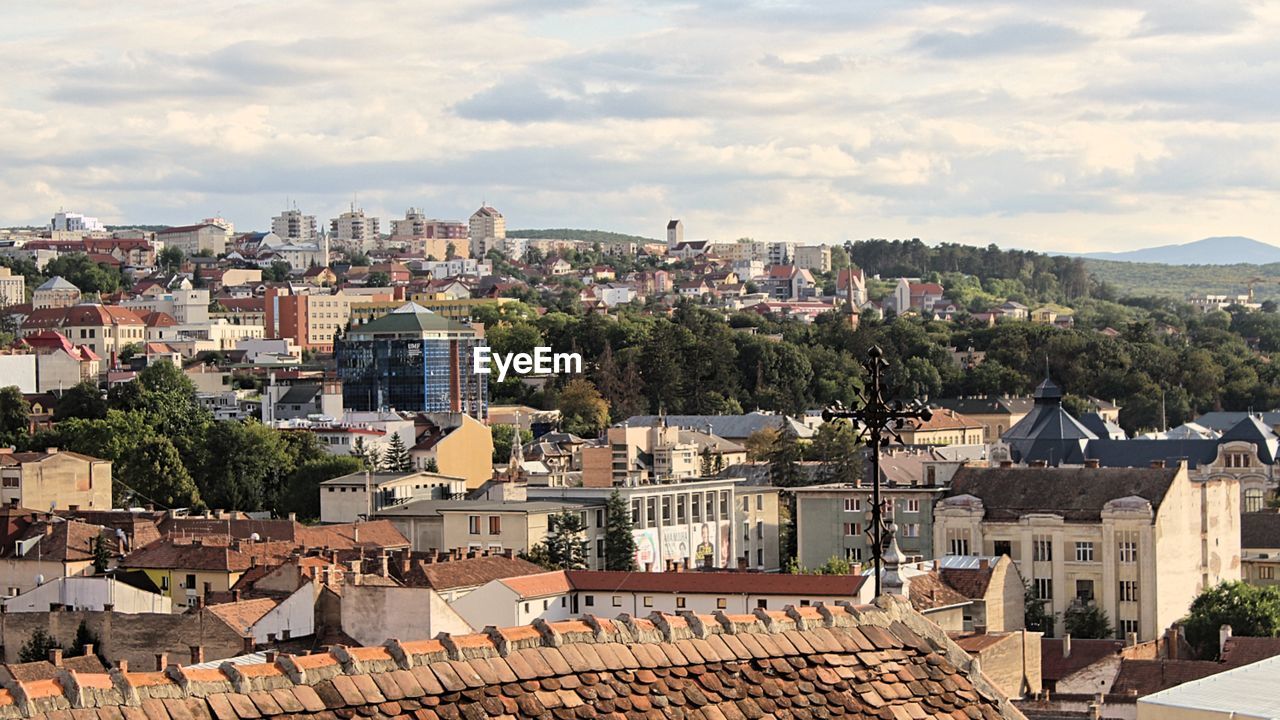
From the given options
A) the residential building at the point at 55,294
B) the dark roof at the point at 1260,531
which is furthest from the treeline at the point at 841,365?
the dark roof at the point at 1260,531

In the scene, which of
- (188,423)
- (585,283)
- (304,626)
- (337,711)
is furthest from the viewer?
(585,283)

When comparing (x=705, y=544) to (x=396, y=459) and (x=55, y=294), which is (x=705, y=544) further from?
(x=55, y=294)

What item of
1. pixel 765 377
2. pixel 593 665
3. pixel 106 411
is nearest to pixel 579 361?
pixel 765 377

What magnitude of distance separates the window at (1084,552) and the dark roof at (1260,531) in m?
8.57

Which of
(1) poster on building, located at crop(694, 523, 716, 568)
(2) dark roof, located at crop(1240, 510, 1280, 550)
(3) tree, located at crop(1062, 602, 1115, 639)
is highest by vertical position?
(2) dark roof, located at crop(1240, 510, 1280, 550)

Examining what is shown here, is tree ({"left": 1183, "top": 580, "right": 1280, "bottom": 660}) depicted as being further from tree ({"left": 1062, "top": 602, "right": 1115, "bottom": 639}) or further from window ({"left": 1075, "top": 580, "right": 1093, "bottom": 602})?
window ({"left": 1075, "top": 580, "right": 1093, "bottom": 602})

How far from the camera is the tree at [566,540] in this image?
172 ft

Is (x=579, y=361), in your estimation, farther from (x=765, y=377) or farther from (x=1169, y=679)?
(x=1169, y=679)

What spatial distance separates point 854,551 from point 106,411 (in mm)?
43381

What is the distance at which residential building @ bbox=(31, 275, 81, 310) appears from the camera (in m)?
144

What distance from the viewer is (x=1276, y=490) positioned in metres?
72.9

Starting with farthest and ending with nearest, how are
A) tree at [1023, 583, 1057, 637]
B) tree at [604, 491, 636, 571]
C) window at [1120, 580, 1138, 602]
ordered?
tree at [604, 491, 636, 571]
window at [1120, 580, 1138, 602]
tree at [1023, 583, 1057, 637]

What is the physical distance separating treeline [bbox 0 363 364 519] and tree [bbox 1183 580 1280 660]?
102 feet

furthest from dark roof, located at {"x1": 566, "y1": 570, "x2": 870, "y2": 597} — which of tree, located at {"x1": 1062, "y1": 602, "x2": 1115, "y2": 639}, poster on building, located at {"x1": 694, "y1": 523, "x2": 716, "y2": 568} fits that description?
poster on building, located at {"x1": 694, "y1": 523, "x2": 716, "y2": 568}
